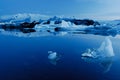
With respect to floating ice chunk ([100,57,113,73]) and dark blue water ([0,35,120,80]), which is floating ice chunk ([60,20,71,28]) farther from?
floating ice chunk ([100,57,113,73])

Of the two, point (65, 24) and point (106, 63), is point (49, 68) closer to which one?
point (106, 63)

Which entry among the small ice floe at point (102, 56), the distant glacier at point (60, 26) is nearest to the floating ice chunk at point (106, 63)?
the small ice floe at point (102, 56)

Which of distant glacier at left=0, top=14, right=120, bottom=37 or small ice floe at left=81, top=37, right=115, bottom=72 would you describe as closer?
small ice floe at left=81, top=37, right=115, bottom=72

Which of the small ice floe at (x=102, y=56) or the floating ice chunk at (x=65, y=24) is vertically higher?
the small ice floe at (x=102, y=56)

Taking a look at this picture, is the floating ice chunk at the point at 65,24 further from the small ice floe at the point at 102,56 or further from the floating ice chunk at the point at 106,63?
the floating ice chunk at the point at 106,63

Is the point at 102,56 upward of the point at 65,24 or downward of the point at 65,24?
upward

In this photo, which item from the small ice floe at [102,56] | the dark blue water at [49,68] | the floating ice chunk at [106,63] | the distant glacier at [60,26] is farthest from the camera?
the distant glacier at [60,26]

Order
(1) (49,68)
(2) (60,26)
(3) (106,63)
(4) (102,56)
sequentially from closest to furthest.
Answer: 1. (1) (49,68)
2. (3) (106,63)
3. (4) (102,56)
4. (2) (60,26)

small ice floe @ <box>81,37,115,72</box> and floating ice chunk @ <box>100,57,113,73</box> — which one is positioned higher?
small ice floe @ <box>81,37,115,72</box>

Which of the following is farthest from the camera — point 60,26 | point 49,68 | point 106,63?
point 60,26

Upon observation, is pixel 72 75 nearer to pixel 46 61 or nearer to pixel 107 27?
pixel 46 61

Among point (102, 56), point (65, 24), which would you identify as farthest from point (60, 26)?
point (102, 56)

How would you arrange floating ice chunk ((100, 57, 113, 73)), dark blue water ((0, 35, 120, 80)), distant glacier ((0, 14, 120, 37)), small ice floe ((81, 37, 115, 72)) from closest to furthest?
dark blue water ((0, 35, 120, 80))
floating ice chunk ((100, 57, 113, 73))
small ice floe ((81, 37, 115, 72))
distant glacier ((0, 14, 120, 37))

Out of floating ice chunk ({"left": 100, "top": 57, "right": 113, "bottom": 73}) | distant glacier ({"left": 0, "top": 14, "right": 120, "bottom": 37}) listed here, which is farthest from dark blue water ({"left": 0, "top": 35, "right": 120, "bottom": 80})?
distant glacier ({"left": 0, "top": 14, "right": 120, "bottom": 37})
